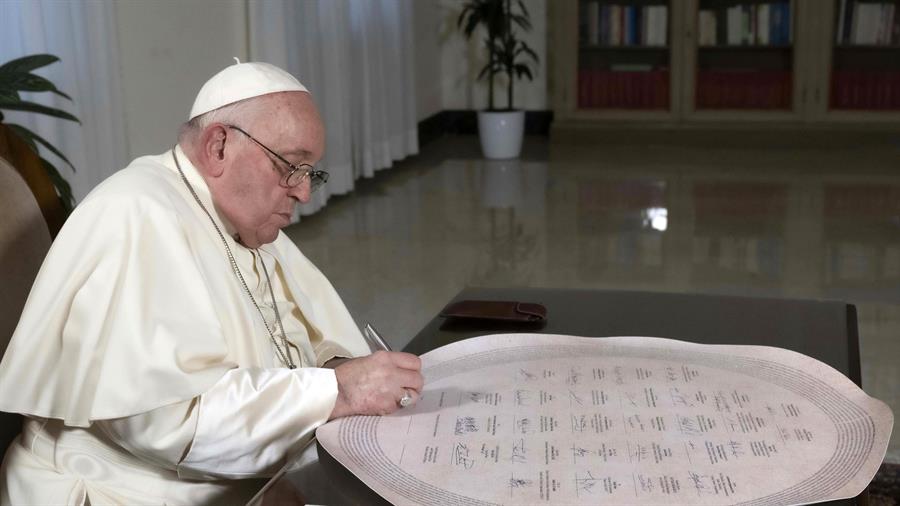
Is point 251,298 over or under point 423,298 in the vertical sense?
over

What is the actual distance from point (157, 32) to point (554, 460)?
167 inches

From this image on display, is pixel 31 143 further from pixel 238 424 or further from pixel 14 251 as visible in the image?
pixel 238 424

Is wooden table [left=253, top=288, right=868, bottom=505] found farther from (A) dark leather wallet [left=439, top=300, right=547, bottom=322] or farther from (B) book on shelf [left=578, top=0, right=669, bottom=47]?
(B) book on shelf [left=578, top=0, right=669, bottom=47]

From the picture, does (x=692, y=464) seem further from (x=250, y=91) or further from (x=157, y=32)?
(x=157, y=32)

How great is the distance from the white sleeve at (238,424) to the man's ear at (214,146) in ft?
1.17

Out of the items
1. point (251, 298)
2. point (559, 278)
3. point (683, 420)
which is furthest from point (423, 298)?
point (683, 420)

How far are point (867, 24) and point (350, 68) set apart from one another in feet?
14.3

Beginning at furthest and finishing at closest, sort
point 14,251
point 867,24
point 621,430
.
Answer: point 867,24 → point 14,251 → point 621,430

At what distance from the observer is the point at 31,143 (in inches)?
111

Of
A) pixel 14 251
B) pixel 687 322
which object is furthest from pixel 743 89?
pixel 14 251

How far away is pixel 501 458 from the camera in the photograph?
116 centimetres

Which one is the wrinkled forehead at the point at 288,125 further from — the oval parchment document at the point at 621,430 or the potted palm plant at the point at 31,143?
the potted palm plant at the point at 31,143

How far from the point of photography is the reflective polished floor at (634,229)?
4.63m

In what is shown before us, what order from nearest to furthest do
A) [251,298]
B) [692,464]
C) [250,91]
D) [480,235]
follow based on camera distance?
1. [692,464]
2. [250,91]
3. [251,298]
4. [480,235]
